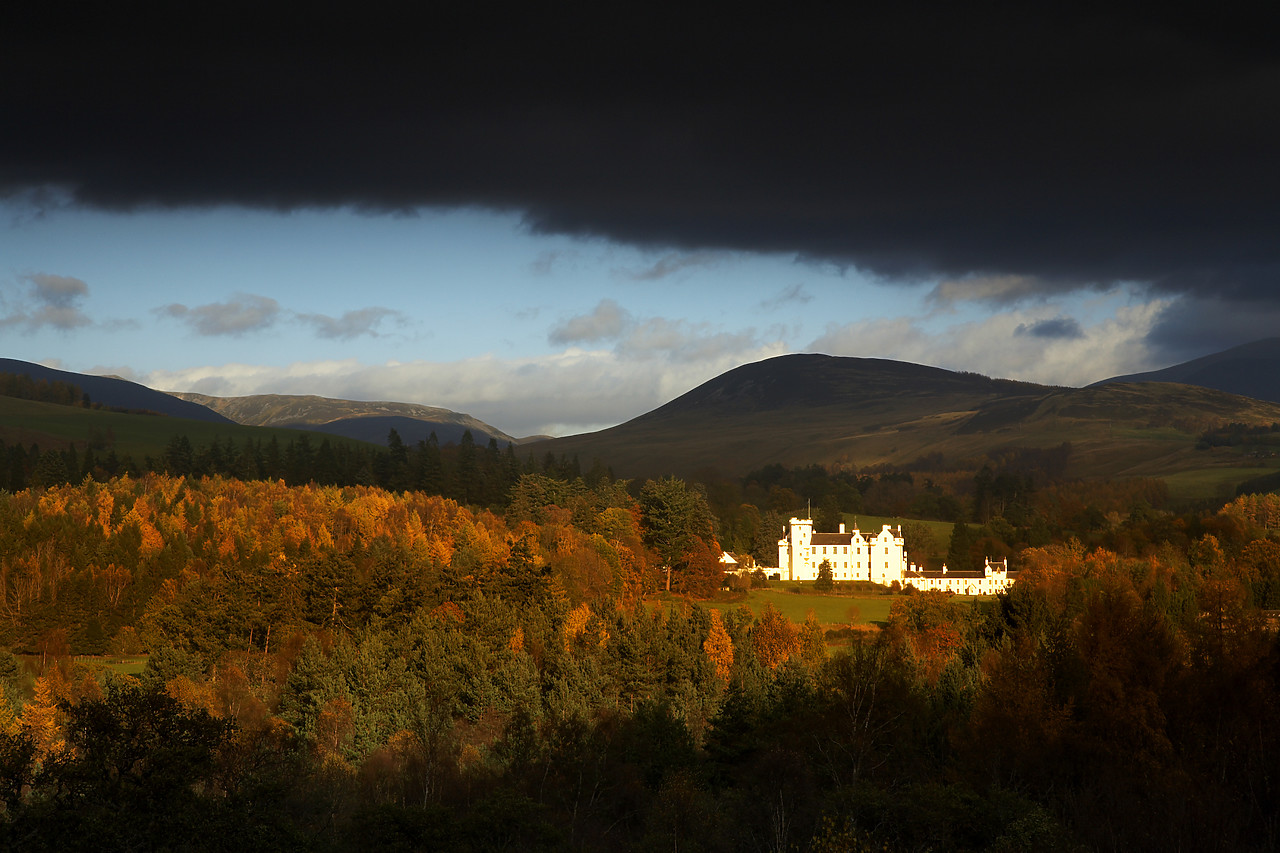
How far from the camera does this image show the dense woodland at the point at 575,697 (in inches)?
965

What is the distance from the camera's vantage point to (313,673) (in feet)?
173

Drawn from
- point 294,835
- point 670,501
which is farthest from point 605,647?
point 670,501

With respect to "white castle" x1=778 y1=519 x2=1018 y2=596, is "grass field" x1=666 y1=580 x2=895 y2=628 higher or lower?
lower

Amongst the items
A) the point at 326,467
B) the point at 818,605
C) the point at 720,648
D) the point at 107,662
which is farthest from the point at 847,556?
the point at 107,662

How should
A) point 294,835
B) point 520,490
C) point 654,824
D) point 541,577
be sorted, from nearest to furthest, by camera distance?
point 294,835, point 654,824, point 541,577, point 520,490

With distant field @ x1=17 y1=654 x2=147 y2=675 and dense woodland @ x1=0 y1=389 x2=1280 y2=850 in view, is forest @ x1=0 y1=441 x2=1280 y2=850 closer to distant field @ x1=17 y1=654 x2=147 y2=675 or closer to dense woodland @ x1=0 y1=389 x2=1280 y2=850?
dense woodland @ x1=0 y1=389 x2=1280 y2=850

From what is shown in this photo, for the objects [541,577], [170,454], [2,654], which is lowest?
[2,654]

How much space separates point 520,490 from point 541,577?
58.5m

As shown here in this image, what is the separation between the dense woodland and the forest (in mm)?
165

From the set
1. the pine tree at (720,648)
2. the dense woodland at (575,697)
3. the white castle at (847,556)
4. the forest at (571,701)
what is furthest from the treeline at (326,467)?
the pine tree at (720,648)

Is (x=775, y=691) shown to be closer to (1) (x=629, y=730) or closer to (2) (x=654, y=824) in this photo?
(1) (x=629, y=730)

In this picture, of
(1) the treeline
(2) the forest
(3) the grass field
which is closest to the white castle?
(3) the grass field

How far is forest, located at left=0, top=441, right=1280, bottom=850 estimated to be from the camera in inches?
961

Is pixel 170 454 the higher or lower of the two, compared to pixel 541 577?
higher
